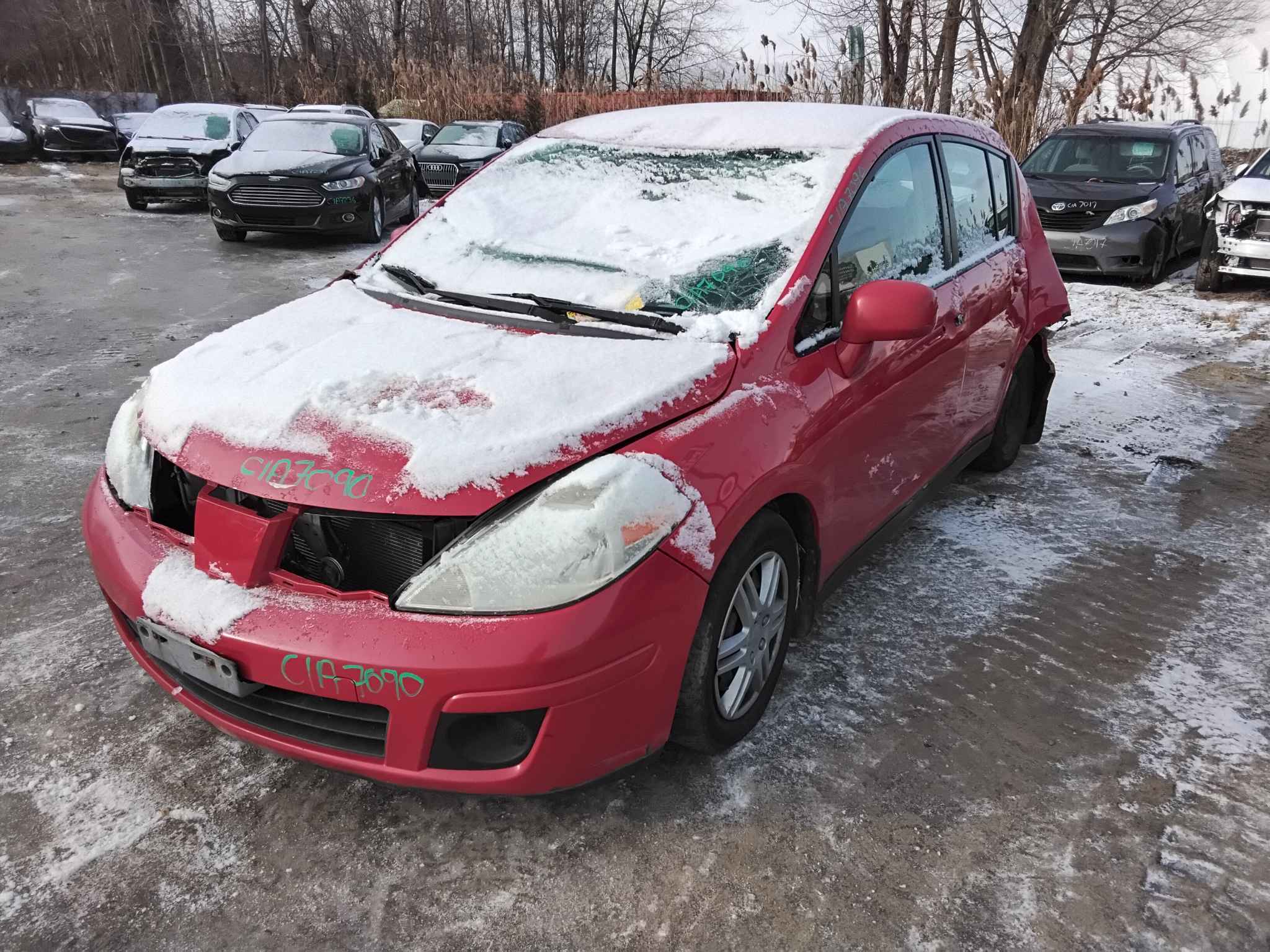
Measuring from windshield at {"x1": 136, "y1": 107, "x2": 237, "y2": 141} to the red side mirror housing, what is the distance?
1475 cm

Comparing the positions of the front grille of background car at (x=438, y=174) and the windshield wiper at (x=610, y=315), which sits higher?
the windshield wiper at (x=610, y=315)

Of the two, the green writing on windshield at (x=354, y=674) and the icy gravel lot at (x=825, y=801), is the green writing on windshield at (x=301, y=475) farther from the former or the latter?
Answer: the icy gravel lot at (x=825, y=801)

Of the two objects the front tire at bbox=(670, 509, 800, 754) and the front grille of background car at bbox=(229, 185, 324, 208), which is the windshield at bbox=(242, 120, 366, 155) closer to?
the front grille of background car at bbox=(229, 185, 324, 208)

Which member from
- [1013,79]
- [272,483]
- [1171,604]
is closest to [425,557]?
[272,483]

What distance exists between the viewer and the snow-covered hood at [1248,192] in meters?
8.33

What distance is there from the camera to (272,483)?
6.62 ft

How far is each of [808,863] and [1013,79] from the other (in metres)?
16.9

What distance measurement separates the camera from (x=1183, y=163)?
10.1 metres

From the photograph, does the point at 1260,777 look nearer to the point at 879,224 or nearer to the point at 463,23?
the point at 879,224

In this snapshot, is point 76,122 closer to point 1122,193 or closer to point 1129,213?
point 1122,193

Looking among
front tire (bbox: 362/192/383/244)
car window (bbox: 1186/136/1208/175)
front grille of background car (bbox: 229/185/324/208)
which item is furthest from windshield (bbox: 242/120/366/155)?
car window (bbox: 1186/136/1208/175)

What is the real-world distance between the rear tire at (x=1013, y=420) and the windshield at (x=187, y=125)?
14.0m

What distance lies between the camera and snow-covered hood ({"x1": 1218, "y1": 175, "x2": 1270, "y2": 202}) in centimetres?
833

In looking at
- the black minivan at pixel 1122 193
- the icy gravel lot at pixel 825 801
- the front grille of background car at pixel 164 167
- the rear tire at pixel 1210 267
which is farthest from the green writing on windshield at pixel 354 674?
the front grille of background car at pixel 164 167
